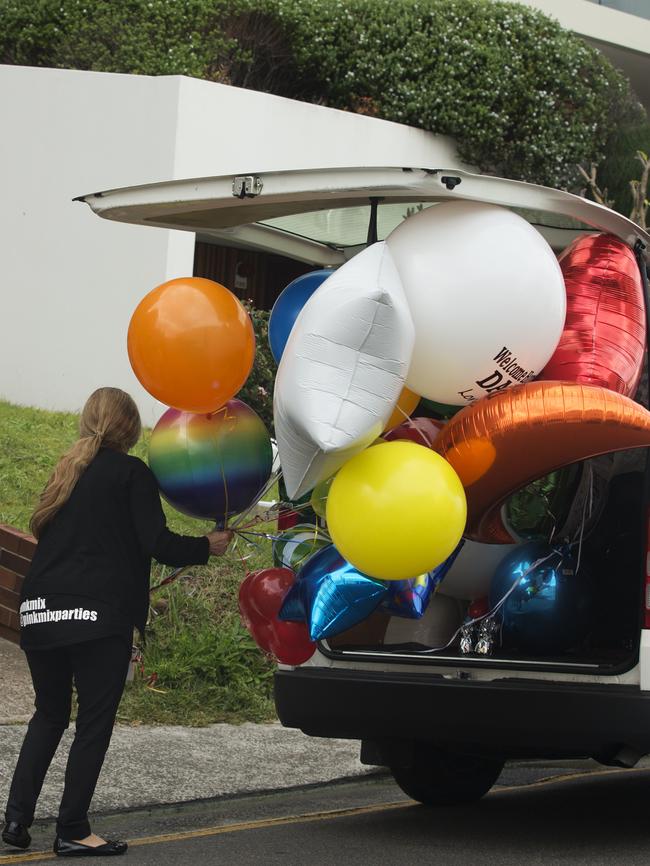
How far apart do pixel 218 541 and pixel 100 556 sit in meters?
0.43

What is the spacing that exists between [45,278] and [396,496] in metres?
8.63

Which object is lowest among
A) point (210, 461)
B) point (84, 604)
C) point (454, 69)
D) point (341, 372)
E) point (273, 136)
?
point (84, 604)

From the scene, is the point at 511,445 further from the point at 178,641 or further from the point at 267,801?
the point at 178,641

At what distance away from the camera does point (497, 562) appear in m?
5.18

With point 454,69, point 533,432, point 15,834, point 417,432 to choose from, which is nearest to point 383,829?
point 15,834

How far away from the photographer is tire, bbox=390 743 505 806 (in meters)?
5.84

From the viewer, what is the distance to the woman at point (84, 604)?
4789 mm

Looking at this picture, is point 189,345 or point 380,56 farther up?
point 380,56

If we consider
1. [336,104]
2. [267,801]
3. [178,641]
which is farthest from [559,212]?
[336,104]

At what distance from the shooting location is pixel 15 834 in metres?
4.81

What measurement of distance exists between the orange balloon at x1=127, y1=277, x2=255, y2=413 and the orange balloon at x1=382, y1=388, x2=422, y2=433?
628 millimetres

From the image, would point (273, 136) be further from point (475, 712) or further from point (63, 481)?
point (475, 712)

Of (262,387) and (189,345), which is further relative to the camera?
(262,387)

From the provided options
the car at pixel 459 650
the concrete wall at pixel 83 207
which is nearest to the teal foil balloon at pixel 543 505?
the car at pixel 459 650
